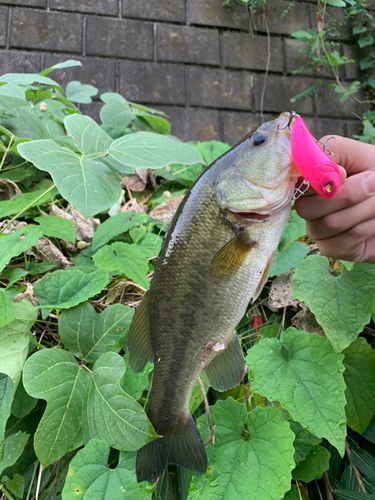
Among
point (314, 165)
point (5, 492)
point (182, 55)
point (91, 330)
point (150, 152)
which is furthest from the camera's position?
point (182, 55)

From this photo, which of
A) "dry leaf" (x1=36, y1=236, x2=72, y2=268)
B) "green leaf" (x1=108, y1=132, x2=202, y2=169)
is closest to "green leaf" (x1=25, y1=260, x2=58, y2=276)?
"dry leaf" (x1=36, y1=236, x2=72, y2=268)

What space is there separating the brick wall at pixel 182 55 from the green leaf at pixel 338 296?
2175mm

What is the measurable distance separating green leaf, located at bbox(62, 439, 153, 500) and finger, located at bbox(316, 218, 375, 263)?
62cm

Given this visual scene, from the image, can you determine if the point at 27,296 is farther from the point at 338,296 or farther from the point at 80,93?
the point at 80,93

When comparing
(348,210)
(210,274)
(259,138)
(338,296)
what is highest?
(259,138)

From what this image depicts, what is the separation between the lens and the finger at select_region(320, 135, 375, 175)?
85 centimetres

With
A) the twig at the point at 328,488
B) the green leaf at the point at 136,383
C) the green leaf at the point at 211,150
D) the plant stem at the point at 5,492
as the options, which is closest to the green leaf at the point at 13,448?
the plant stem at the point at 5,492

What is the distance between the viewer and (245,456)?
816mm

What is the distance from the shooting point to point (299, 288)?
0.97 meters

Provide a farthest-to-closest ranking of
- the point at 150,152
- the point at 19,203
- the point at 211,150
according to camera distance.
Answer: the point at 211,150 < the point at 19,203 < the point at 150,152

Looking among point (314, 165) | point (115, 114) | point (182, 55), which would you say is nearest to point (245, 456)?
point (314, 165)

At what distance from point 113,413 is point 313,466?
475 millimetres

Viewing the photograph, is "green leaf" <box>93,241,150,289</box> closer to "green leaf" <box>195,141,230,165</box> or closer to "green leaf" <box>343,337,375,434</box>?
"green leaf" <box>343,337,375,434</box>

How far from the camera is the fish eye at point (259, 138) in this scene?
2.54 ft
